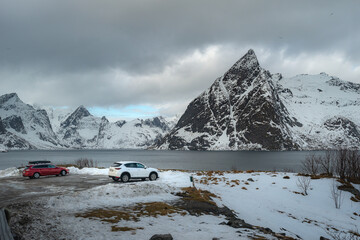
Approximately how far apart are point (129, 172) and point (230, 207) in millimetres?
11799

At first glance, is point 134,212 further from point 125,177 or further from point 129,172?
point 129,172

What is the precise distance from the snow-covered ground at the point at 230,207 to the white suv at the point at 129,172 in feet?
6.61

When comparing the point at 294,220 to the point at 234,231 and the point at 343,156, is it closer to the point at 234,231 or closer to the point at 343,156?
the point at 234,231

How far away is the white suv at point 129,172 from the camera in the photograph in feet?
82.2

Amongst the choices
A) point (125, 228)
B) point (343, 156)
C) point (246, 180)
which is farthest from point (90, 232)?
point (343, 156)

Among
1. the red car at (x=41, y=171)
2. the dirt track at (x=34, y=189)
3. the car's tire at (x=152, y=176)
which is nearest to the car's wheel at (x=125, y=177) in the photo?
the dirt track at (x=34, y=189)

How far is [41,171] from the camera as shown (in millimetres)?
31156

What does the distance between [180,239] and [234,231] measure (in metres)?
2.88

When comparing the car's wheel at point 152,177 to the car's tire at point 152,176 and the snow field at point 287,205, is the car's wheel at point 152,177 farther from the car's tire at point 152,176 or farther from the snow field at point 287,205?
the snow field at point 287,205

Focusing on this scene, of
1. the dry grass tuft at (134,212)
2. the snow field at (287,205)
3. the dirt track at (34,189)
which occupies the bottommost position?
the snow field at (287,205)

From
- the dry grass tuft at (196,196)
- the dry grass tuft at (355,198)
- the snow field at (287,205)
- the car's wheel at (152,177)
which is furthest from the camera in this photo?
the car's wheel at (152,177)

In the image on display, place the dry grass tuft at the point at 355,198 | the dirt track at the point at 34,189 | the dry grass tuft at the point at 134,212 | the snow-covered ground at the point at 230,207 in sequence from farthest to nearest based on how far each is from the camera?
the dry grass tuft at the point at 355,198 → the dirt track at the point at 34,189 → the dry grass tuft at the point at 134,212 → the snow-covered ground at the point at 230,207

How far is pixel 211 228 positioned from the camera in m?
11.6

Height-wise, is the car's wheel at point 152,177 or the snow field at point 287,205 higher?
the car's wheel at point 152,177
